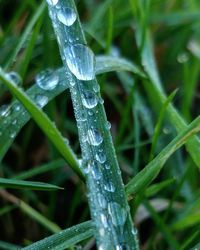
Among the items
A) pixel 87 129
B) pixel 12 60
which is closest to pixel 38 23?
pixel 12 60

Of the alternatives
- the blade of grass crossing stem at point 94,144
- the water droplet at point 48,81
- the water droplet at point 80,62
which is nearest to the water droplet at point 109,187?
the blade of grass crossing stem at point 94,144

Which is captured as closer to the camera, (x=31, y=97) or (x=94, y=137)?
(x=94, y=137)

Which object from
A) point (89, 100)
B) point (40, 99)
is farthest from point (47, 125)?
point (40, 99)

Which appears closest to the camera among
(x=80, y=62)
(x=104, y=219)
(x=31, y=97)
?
(x=104, y=219)

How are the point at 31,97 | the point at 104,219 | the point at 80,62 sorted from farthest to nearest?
the point at 31,97 < the point at 80,62 < the point at 104,219

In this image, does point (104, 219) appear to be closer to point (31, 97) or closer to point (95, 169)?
point (95, 169)

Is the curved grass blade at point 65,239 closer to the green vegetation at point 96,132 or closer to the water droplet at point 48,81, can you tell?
the green vegetation at point 96,132

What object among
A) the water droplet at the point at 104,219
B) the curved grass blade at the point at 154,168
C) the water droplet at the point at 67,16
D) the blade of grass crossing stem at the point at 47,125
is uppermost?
the water droplet at the point at 67,16
